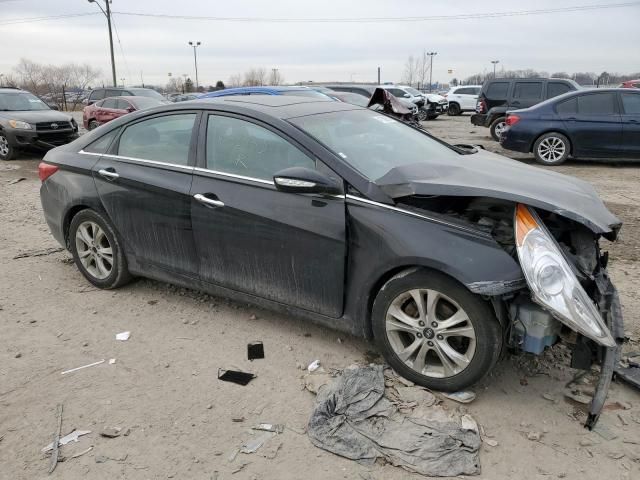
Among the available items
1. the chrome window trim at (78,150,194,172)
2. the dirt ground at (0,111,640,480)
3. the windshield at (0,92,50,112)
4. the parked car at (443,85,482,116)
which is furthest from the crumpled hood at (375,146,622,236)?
the parked car at (443,85,482,116)

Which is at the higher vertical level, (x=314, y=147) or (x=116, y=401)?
(x=314, y=147)

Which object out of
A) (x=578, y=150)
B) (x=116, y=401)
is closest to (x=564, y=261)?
(x=116, y=401)

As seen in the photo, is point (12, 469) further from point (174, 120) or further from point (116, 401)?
point (174, 120)

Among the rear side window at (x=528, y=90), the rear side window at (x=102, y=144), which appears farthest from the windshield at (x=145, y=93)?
the rear side window at (x=102, y=144)

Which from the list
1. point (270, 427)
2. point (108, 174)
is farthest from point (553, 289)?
point (108, 174)

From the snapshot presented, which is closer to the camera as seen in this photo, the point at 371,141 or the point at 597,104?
the point at 371,141

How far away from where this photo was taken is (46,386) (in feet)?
10.4

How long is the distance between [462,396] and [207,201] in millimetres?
1999

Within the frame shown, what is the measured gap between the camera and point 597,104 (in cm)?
1045

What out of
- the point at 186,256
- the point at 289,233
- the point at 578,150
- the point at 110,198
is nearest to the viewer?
the point at 289,233

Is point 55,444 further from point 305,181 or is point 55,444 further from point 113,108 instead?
point 113,108

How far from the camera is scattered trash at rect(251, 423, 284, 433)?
2.77 metres

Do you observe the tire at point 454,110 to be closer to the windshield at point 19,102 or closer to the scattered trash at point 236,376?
the windshield at point 19,102

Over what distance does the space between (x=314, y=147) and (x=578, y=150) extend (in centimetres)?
911
